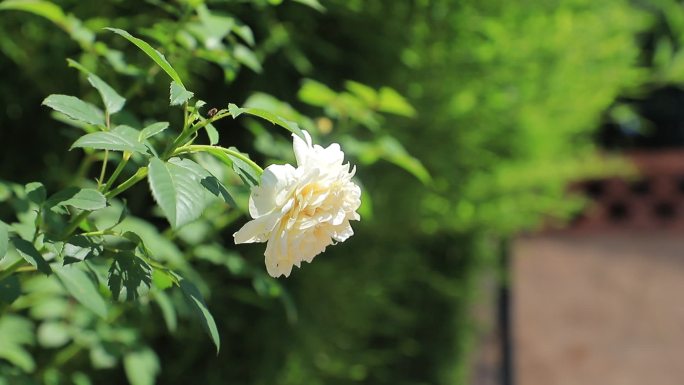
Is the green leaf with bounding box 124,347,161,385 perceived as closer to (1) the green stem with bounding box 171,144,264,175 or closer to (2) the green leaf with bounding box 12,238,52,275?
(2) the green leaf with bounding box 12,238,52,275

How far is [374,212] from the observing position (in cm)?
226

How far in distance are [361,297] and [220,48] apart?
1252 mm

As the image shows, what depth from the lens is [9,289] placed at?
0.90 metres

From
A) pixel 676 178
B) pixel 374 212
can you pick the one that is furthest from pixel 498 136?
pixel 676 178

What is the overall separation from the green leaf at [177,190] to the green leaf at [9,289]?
0.25 metres

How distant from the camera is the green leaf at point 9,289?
0.89 meters

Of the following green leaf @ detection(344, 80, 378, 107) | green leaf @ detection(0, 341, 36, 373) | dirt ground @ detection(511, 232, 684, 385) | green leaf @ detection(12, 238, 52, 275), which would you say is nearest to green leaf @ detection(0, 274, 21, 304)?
green leaf @ detection(12, 238, 52, 275)

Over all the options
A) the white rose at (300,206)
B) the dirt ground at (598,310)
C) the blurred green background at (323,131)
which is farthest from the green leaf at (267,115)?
the dirt ground at (598,310)

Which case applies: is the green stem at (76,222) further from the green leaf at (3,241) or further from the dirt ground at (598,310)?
the dirt ground at (598,310)

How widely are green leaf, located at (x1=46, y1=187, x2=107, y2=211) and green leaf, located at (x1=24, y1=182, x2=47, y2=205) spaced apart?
48 millimetres

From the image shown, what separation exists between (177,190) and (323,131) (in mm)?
913

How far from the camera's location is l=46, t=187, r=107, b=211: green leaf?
2.54 feet

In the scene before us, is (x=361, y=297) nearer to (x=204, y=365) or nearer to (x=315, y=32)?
(x=204, y=365)

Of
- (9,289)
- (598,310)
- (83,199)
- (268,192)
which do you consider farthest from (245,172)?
(598,310)
